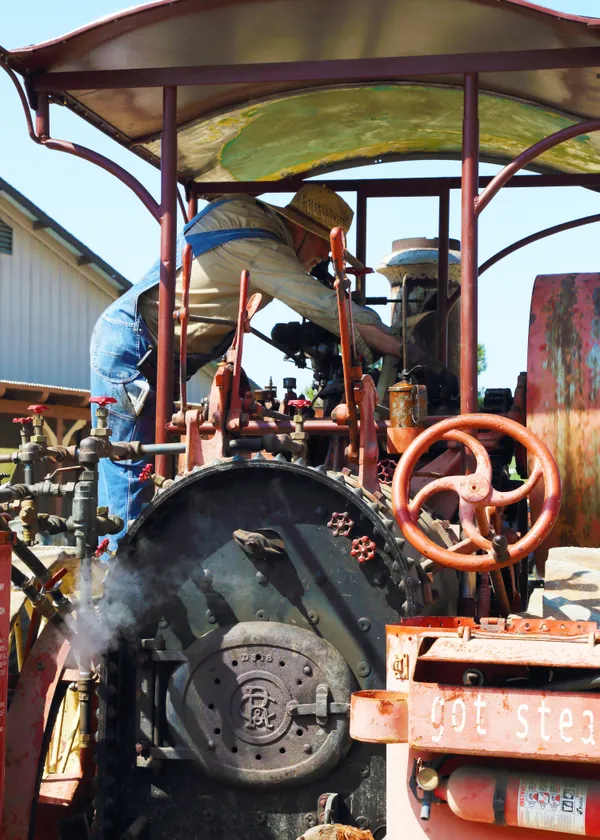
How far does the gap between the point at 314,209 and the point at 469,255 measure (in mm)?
1722

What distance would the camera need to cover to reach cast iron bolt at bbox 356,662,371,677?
4426 millimetres

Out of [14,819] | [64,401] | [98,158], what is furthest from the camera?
[64,401]

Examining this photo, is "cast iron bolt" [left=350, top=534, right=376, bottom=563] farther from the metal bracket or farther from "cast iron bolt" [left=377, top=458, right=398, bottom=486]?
"cast iron bolt" [left=377, top=458, right=398, bottom=486]

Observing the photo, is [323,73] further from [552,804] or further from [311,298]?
[552,804]

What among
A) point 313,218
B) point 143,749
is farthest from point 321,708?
point 313,218

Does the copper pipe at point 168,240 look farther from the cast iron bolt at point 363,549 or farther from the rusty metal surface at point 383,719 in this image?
the rusty metal surface at point 383,719

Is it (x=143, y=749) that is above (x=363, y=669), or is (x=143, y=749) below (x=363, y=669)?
below

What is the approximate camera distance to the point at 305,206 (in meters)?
6.73

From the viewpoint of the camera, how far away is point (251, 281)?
20.0 ft

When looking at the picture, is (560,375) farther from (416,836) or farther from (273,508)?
(416,836)

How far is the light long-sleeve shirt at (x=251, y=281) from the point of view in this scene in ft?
19.5

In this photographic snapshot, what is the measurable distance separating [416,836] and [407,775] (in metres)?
0.18

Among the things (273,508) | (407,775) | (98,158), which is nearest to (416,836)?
(407,775)

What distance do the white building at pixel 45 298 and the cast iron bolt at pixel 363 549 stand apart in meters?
12.4
